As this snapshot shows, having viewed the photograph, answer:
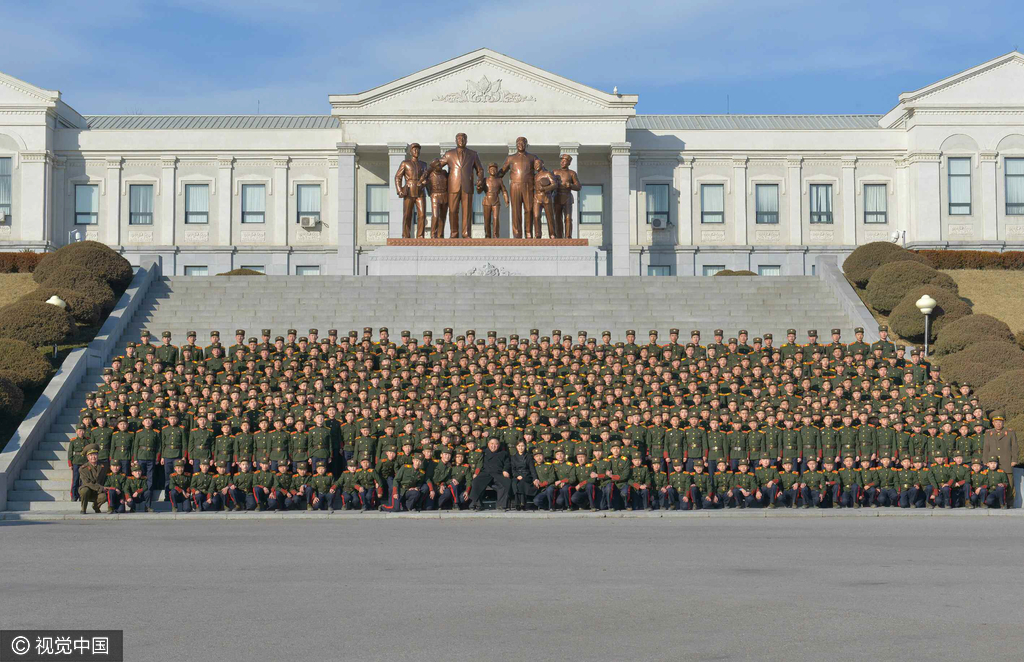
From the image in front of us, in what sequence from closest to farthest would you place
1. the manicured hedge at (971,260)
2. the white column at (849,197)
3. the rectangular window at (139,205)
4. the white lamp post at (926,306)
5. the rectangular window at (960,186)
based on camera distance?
1. the white lamp post at (926,306)
2. the manicured hedge at (971,260)
3. the rectangular window at (960,186)
4. the rectangular window at (139,205)
5. the white column at (849,197)

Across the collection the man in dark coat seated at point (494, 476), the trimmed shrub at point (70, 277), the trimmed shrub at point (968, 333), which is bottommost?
the man in dark coat seated at point (494, 476)

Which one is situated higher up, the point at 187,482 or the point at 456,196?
the point at 456,196

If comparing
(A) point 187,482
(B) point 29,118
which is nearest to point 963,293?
(A) point 187,482

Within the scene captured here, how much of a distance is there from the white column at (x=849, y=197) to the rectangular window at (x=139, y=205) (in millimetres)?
28136

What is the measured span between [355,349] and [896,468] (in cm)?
1024

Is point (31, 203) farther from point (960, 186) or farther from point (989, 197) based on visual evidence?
point (989, 197)

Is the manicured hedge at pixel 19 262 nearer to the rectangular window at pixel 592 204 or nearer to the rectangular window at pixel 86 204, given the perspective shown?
the rectangular window at pixel 86 204

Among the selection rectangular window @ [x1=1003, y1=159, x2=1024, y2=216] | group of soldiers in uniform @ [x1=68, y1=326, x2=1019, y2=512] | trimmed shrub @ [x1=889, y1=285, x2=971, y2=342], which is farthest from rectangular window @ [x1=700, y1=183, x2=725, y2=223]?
group of soldiers in uniform @ [x1=68, y1=326, x2=1019, y2=512]

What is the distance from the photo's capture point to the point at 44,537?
14.7 meters

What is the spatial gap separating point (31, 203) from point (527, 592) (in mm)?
42426

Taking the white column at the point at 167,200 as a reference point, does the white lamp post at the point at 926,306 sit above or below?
below

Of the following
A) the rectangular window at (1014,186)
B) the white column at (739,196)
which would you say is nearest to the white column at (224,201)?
the white column at (739,196)

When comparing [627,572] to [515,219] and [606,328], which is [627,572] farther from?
[515,219]

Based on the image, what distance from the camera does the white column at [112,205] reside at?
4884 centimetres
